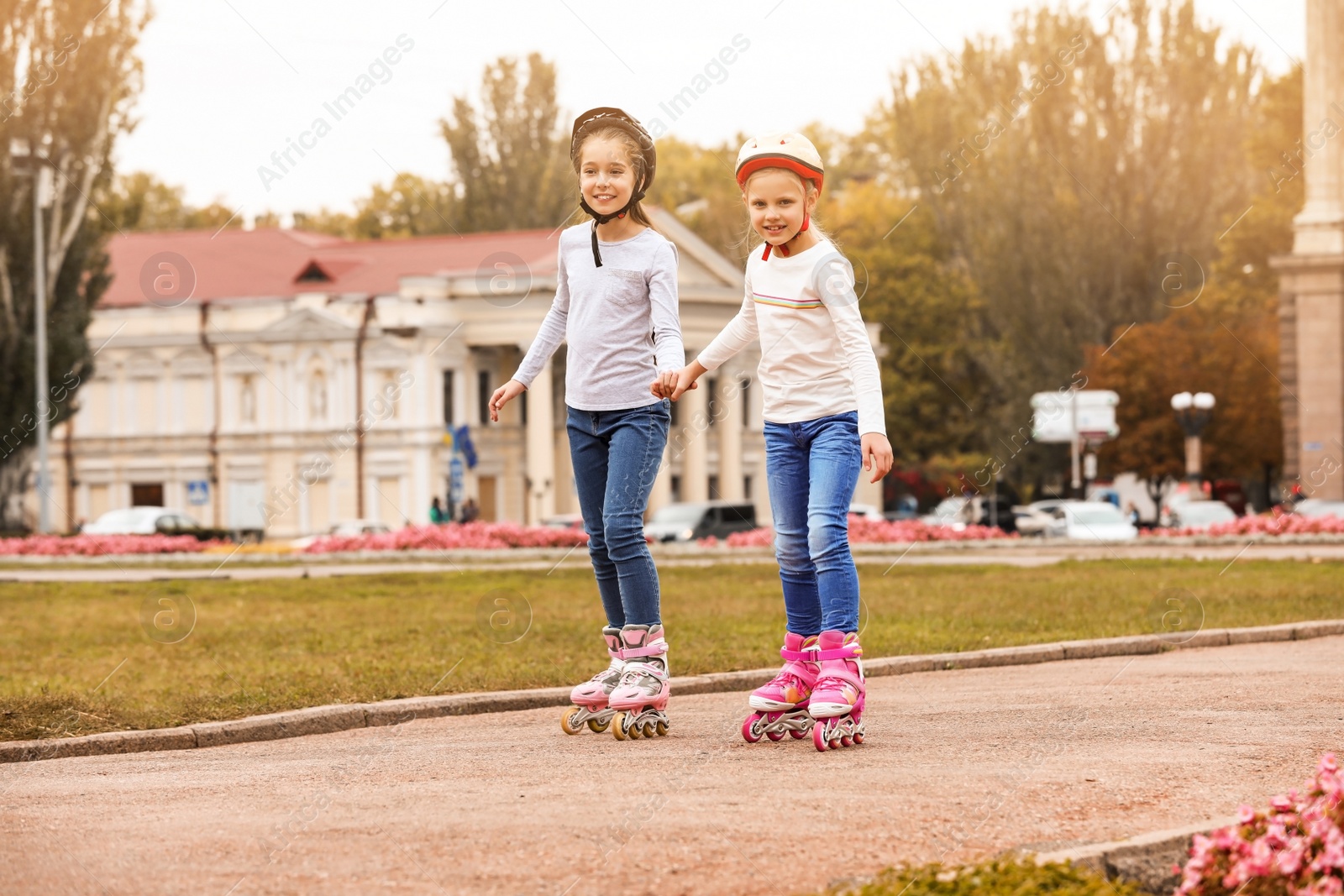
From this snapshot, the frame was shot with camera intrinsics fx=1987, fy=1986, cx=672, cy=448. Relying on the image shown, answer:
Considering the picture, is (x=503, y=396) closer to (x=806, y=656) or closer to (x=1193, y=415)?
(x=806, y=656)

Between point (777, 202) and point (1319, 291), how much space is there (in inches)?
1418

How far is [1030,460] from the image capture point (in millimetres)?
66750

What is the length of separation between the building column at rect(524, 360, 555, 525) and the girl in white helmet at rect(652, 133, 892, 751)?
Answer: 64538 mm

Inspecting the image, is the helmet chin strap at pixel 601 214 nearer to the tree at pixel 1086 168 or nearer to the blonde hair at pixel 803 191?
the blonde hair at pixel 803 191

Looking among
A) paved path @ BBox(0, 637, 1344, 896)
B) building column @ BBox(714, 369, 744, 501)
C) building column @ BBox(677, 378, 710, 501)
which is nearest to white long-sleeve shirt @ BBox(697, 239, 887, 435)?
paved path @ BBox(0, 637, 1344, 896)

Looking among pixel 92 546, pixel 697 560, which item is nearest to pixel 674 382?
pixel 697 560

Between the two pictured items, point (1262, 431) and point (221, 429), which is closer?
point (1262, 431)

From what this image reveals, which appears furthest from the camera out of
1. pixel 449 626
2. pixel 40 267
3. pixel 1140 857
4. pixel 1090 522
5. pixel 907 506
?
pixel 907 506

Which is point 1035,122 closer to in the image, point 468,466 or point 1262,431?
point 1262,431

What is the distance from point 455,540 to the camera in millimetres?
36906

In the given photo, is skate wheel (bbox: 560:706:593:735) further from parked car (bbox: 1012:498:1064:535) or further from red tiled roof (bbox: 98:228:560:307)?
red tiled roof (bbox: 98:228:560:307)

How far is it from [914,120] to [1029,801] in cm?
6083

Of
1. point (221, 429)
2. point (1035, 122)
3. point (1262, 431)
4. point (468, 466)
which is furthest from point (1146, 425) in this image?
point (221, 429)

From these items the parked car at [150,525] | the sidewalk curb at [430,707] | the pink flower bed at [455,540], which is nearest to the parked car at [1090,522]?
the pink flower bed at [455,540]
